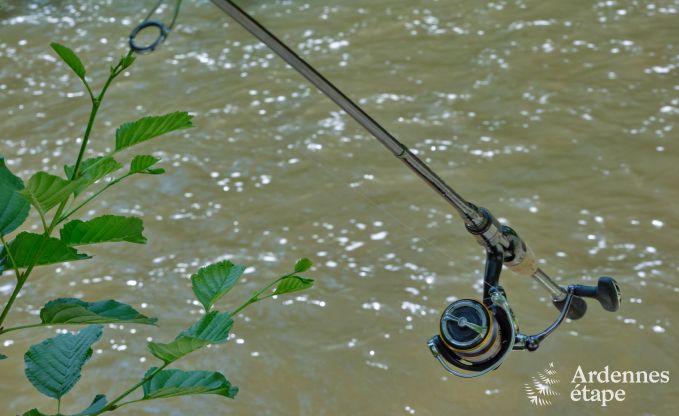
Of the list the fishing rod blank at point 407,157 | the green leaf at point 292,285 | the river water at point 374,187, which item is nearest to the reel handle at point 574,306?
the fishing rod blank at point 407,157

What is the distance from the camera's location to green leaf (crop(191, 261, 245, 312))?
1.63 feet

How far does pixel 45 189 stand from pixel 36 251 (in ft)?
0.22

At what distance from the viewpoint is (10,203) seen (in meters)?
0.48

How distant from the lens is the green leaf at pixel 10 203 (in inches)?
Answer: 18.7

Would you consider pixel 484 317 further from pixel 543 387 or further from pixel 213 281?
pixel 543 387

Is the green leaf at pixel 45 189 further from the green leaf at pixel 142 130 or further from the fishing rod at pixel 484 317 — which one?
the fishing rod at pixel 484 317

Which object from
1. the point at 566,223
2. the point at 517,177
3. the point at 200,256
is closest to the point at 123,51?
the point at 200,256

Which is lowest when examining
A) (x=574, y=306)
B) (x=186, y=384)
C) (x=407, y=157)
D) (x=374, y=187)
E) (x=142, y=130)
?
(x=374, y=187)

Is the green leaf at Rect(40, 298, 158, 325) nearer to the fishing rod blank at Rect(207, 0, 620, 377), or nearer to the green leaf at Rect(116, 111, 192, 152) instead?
the green leaf at Rect(116, 111, 192, 152)

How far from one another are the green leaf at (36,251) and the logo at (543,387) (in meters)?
1.48

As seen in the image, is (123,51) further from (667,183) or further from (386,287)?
(667,183)

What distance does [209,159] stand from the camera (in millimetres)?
2727

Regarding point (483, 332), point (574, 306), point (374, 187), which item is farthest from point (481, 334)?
point (374, 187)

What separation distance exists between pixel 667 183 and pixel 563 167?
278mm
